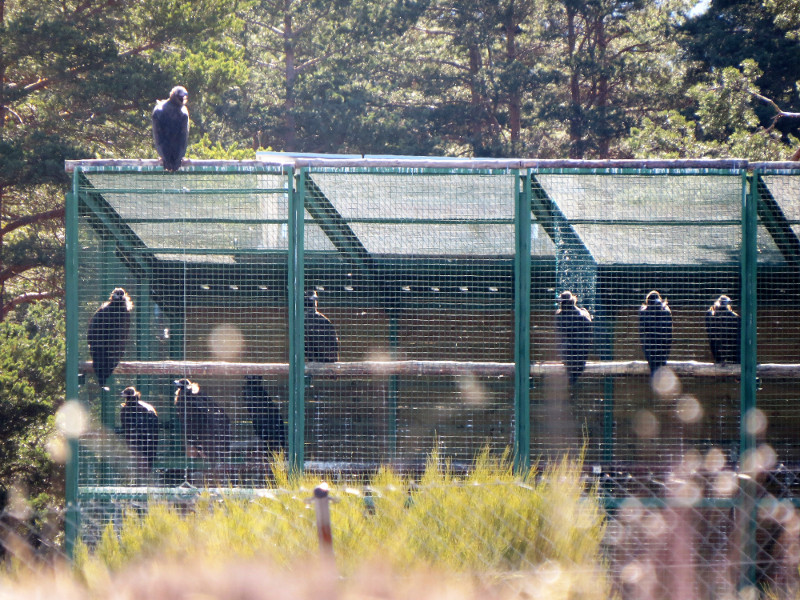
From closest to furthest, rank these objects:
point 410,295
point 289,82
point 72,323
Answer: point 72,323 → point 410,295 → point 289,82

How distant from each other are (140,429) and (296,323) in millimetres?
1345

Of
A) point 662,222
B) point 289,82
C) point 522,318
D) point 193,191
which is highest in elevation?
point 289,82

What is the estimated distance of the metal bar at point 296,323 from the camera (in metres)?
4.97

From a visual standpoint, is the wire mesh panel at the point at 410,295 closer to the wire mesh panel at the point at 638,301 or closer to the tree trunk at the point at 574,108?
the wire mesh panel at the point at 638,301

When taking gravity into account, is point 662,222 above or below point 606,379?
above

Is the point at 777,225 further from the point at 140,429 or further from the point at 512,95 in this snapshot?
the point at 512,95

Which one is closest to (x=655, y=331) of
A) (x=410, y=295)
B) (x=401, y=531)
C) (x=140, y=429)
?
(x=410, y=295)

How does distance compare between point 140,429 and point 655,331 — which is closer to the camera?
Result: point 140,429

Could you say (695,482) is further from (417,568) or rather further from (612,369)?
(417,568)

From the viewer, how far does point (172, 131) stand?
5449 mm

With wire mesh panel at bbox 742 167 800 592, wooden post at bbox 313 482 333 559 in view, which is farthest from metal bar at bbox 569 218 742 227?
wooden post at bbox 313 482 333 559

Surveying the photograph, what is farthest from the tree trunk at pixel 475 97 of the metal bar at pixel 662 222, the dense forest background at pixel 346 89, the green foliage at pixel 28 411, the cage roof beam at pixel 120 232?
the metal bar at pixel 662 222

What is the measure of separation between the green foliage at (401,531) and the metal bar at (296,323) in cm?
108

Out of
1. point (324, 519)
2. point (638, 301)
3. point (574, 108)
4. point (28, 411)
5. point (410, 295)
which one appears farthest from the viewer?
point (574, 108)
